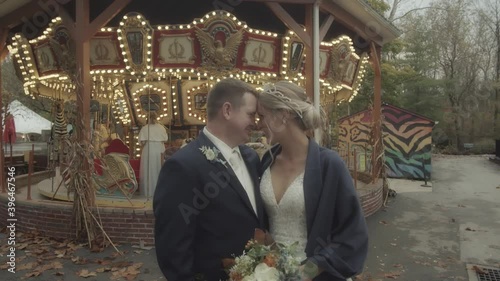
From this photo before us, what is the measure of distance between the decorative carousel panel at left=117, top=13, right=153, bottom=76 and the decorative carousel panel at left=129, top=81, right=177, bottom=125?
1.97 meters

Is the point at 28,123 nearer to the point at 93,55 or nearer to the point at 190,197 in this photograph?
the point at 93,55

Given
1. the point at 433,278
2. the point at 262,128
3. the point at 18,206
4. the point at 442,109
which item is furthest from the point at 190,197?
the point at 442,109

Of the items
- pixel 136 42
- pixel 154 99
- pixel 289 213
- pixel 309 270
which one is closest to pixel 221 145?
pixel 289 213

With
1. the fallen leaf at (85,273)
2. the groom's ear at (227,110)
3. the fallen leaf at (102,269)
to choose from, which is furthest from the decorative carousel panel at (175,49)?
the groom's ear at (227,110)

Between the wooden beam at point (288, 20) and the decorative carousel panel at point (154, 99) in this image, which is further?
the decorative carousel panel at point (154, 99)

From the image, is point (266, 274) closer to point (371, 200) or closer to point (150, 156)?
point (150, 156)

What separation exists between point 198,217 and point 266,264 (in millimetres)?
440

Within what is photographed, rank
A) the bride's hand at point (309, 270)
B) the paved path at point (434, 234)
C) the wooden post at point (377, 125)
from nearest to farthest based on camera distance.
Answer: the bride's hand at point (309, 270) < the paved path at point (434, 234) < the wooden post at point (377, 125)

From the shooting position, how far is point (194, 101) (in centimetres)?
1148

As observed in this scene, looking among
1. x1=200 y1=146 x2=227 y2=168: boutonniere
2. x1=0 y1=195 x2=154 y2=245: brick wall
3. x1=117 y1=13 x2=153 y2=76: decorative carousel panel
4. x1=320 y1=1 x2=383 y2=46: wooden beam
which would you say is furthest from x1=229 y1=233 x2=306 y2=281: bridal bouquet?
x1=117 y1=13 x2=153 y2=76: decorative carousel panel

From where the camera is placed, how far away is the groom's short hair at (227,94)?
7.32 feet

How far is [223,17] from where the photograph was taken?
27.1 feet

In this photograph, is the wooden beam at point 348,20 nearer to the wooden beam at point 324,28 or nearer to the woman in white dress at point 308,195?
the wooden beam at point 324,28

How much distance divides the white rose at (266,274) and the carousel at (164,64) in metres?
5.43
